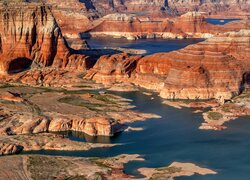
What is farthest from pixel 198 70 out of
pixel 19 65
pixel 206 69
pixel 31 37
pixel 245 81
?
pixel 31 37

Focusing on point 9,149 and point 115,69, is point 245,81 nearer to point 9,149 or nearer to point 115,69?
point 115,69

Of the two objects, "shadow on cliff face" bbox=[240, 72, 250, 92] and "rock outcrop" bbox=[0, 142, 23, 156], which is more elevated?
"shadow on cliff face" bbox=[240, 72, 250, 92]

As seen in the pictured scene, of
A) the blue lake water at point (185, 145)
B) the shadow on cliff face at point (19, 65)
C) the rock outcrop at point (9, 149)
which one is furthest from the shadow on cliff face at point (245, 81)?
the rock outcrop at point (9, 149)

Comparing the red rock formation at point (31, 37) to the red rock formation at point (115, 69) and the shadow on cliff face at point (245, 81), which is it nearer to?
the red rock formation at point (115, 69)

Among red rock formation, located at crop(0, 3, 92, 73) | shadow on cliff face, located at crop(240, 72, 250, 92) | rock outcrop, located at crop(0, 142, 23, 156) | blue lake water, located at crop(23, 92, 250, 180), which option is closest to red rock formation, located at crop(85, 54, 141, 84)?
red rock formation, located at crop(0, 3, 92, 73)

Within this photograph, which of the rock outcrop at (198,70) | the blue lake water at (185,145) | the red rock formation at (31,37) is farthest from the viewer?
the red rock formation at (31,37)

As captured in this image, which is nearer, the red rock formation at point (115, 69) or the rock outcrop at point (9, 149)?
the rock outcrop at point (9, 149)

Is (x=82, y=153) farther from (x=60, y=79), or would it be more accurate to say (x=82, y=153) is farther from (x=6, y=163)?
(x=60, y=79)

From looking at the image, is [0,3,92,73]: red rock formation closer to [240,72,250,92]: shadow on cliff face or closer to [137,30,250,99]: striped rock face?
[137,30,250,99]: striped rock face
